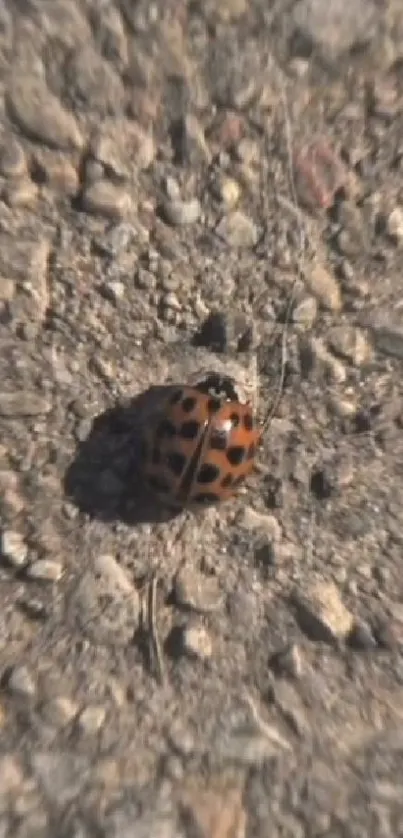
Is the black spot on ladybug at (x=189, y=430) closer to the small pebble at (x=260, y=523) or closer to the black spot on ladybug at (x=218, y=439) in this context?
the black spot on ladybug at (x=218, y=439)

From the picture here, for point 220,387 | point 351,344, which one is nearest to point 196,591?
point 220,387

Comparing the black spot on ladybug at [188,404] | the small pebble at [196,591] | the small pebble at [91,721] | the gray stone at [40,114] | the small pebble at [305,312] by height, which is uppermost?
the gray stone at [40,114]

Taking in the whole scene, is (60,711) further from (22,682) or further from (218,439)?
(218,439)

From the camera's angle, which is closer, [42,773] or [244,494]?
[42,773]

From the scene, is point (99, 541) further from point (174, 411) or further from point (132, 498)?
point (174, 411)

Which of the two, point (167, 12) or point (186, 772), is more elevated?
point (167, 12)

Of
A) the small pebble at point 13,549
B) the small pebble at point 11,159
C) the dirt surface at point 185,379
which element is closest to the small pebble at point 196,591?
the dirt surface at point 185,379

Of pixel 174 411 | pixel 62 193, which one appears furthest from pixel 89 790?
pixel 62 193

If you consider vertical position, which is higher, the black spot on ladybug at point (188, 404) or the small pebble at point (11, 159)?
the small pebble at point (11, 159)
